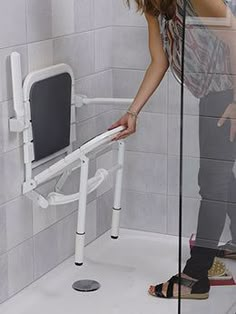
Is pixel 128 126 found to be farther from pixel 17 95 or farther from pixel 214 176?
pixel 214 176

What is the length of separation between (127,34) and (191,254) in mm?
1349

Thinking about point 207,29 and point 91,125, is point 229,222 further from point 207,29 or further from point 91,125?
point 91,125

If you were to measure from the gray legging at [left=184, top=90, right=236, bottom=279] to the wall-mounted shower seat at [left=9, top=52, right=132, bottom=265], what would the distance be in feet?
2.29

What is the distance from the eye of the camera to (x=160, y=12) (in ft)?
7.22

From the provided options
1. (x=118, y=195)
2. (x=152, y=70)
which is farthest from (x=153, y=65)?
(x=118, y=195)

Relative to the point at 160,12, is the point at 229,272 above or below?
below

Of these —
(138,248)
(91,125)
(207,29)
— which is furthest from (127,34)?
(207,29)

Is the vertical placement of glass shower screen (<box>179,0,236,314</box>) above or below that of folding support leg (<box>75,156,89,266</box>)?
above

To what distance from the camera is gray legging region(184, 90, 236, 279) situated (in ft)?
5.54

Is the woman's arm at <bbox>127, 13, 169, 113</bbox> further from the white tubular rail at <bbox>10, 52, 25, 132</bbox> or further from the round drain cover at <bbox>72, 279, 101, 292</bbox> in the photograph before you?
the round drain cover at <bbox>72, 279, 101, 292</bbox>

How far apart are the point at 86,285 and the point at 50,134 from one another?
1.82 ft

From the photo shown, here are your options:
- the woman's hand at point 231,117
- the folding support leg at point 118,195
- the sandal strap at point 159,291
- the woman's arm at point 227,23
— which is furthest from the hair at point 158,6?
the sandal strap at point 159,291

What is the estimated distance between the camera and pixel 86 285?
2543mm

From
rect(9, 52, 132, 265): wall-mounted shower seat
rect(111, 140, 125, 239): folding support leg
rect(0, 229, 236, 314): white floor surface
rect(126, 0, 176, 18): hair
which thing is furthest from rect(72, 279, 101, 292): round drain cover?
rect(126, 0, 176, 18): hair
